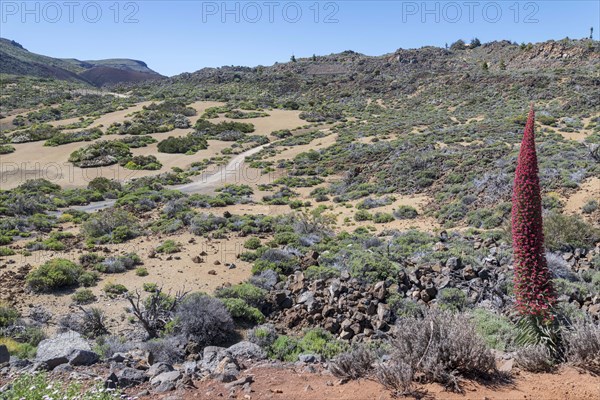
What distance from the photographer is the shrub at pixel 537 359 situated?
14.9 ft

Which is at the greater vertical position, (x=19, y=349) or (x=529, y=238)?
(x=529, y=238)

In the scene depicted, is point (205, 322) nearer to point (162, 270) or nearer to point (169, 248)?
point (162, 270)

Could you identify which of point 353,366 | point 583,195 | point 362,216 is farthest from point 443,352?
point 362,216

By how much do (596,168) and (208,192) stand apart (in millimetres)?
20488

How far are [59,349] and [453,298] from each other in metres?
7.50

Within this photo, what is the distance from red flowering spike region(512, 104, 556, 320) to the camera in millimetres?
4402

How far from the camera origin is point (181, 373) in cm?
559

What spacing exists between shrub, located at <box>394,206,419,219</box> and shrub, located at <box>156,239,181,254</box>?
9745 mm

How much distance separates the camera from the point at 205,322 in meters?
8.39

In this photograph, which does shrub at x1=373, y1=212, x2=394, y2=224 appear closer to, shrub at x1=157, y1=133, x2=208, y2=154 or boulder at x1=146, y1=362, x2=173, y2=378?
boulder at x1=146, y1=362, x2=173, y2=378

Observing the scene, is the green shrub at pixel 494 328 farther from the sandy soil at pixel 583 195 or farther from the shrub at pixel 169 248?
the shrub at pixel 169 248

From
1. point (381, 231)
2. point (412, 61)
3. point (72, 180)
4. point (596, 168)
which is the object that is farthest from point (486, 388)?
point (412, 61)

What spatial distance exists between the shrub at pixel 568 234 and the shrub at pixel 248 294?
8065 millimetres

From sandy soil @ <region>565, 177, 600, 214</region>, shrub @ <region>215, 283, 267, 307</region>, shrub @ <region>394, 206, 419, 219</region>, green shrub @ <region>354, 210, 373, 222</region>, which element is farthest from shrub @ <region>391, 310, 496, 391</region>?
green shrub @ <region>354, 210, 373, 222</region>
